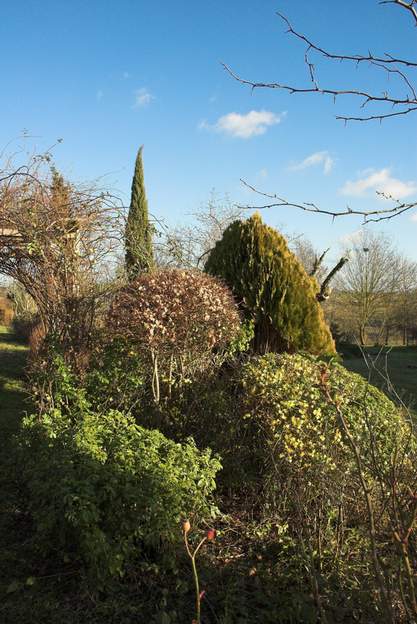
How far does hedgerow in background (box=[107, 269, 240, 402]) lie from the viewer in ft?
16.2

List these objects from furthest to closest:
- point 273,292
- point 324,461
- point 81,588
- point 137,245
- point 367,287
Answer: point 367,287 < point 137,245 < point 273,292 < point 324,461 < point 81,588

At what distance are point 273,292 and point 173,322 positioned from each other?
173 centimetres

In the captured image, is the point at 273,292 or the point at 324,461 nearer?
the point at 324,461

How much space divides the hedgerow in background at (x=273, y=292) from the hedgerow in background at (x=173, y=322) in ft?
2.80

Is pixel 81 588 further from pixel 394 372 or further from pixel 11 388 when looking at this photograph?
pixel 394 372

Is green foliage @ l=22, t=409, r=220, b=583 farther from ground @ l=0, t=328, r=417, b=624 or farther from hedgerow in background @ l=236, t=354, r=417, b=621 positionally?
hedgerow in background @ l=236, t=354, r=417, b=621

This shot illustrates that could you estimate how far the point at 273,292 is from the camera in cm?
623

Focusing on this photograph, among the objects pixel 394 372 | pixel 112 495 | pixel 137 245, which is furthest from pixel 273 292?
pixel 394 372

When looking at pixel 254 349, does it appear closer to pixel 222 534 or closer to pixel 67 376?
pixel 67 376

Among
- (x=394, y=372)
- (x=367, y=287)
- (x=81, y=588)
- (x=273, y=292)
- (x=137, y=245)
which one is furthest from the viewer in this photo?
(x=367, y=287)

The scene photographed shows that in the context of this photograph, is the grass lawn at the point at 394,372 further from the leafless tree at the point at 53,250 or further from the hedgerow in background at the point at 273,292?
the leafless tree at the point at 53,250

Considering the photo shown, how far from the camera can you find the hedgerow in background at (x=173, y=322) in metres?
4.95

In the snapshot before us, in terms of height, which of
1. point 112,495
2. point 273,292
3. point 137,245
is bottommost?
point 112,495

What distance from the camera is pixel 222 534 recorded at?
360 cm
